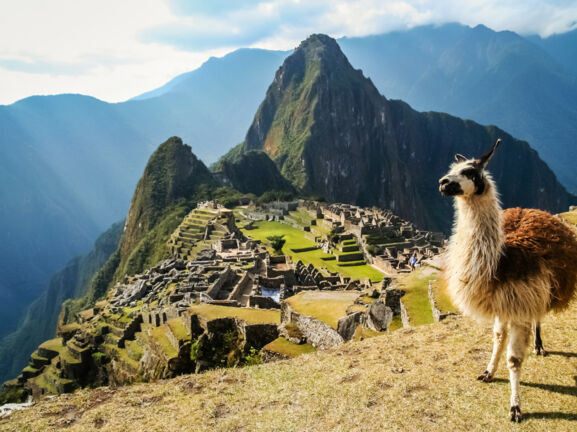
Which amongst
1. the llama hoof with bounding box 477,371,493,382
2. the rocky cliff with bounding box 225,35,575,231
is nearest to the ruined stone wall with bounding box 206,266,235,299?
the llama hoof with bounding box 477,371,493,382

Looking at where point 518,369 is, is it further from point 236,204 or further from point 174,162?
point 174,162

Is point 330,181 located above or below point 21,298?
above

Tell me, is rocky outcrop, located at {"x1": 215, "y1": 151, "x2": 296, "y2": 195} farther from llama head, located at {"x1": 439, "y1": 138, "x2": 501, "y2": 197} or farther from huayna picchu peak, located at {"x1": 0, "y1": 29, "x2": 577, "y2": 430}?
llama head, located at {"x1": 439, "y1": 138, "x2": 501, "y2": 197}

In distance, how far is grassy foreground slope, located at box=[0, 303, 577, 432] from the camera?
4.46m

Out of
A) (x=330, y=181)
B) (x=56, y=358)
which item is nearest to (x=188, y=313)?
(x=56, y=358)

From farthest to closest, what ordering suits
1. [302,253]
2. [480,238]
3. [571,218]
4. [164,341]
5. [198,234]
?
[198,234] → [302,253] → [571,218] → [164,341] → [480,238]

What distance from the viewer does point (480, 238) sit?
4578 millimetres

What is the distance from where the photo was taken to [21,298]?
121 m

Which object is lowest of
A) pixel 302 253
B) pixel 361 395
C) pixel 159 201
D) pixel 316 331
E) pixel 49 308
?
pixel 49 308

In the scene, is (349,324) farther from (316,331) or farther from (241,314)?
(241,314)

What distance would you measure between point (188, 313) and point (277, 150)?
166373 millimetres

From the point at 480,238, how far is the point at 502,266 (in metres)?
0.39

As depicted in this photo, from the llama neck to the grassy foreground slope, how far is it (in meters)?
1.42

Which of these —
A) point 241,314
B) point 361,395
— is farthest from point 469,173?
point 241,314
